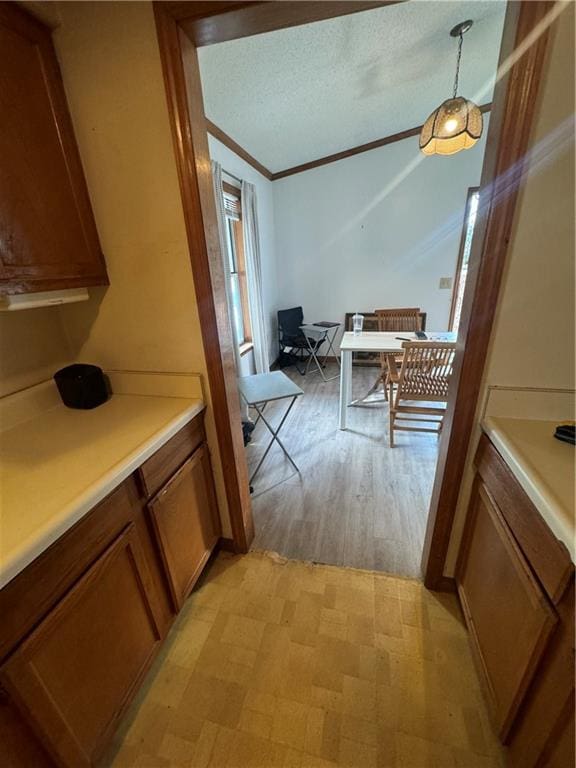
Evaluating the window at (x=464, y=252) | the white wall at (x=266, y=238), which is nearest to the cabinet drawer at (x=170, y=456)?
the white wall at (x=266, y=238)

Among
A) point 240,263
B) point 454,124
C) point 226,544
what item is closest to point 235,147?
point 240,263

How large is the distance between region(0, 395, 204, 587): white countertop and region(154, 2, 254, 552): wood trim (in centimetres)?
17

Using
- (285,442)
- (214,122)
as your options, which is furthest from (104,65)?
(285,442)

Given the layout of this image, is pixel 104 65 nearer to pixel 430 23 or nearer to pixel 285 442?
pixel 430 23

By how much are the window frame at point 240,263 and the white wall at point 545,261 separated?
2280mm

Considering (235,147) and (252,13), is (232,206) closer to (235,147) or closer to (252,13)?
(235,147)

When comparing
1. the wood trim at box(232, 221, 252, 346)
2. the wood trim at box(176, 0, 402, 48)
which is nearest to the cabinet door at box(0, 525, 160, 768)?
the wood trim at box(176, 0, 402, 48)

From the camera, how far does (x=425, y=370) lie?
2.19 metres

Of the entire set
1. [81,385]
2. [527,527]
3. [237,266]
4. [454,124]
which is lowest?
[527,527]

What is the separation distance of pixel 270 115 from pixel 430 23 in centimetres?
115

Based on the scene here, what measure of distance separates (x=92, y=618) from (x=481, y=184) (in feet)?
5.22

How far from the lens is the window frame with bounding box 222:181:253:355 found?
3.00m

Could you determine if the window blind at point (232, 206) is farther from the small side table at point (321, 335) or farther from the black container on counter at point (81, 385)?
the black container on counter at point (81, 385)

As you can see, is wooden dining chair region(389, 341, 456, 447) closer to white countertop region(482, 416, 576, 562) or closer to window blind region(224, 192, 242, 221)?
white countertop region(482, 416, 576, 562)
